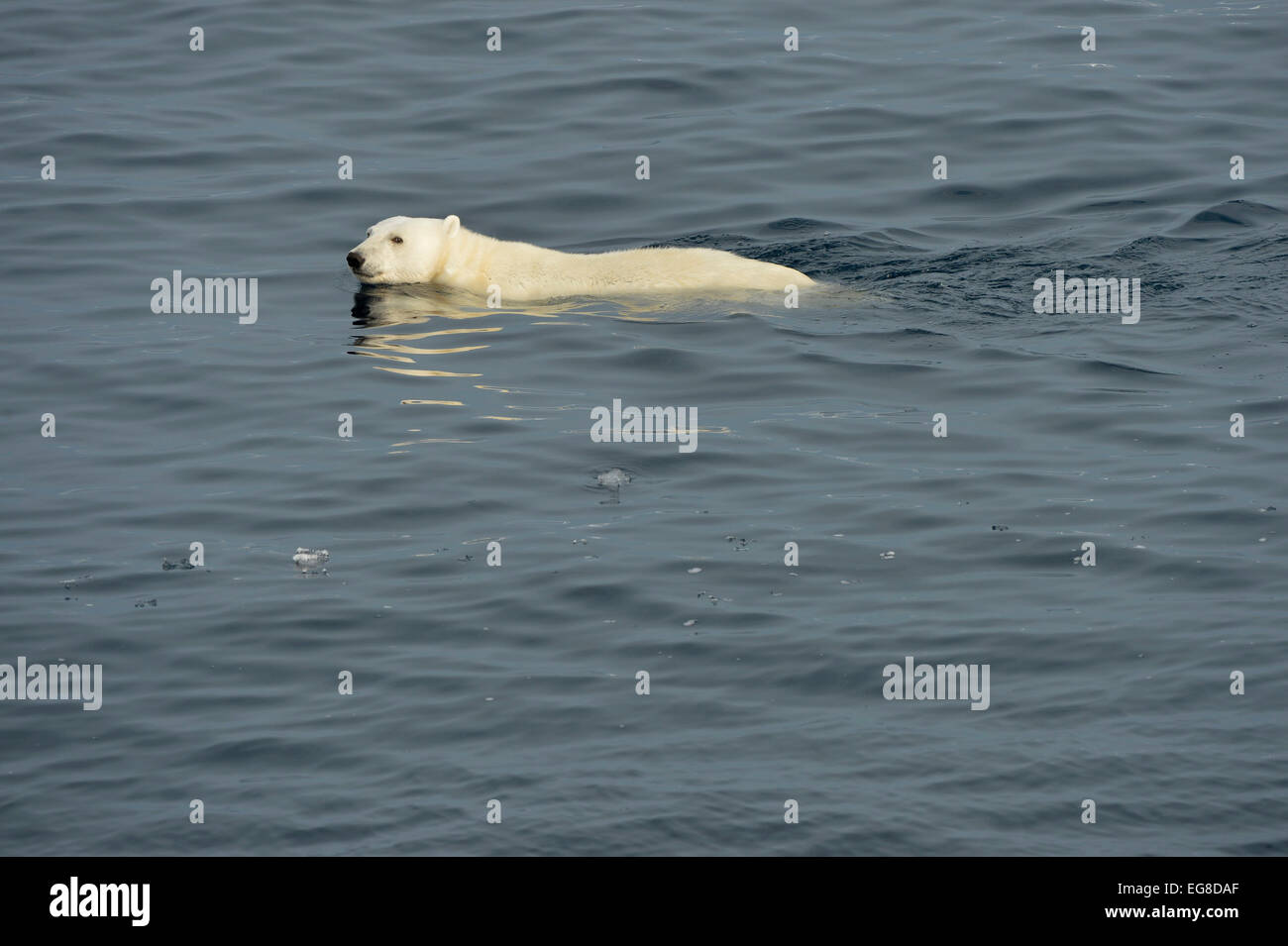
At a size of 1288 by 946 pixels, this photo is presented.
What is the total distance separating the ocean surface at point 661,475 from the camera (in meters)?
6.65

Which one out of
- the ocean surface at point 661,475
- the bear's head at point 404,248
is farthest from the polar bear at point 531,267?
the ocean surface at point 661,475

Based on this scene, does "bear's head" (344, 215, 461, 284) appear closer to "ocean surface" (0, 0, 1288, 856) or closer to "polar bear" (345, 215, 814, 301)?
"polar bear" (345, 215, 814, 301)

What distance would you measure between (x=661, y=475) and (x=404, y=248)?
16.3 ft

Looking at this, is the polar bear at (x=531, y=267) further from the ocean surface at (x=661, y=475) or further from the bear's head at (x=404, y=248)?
the ocean surface at (x=661, y=475)

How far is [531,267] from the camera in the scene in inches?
550

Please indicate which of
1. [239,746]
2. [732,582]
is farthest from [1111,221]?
[239,746]

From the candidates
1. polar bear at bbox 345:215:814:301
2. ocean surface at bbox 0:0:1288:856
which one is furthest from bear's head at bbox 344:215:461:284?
ocean surface at bbox 0:0:1288:856

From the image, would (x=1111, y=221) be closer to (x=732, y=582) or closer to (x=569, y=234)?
(x=569, y=234)

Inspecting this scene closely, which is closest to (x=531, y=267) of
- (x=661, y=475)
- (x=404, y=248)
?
(x=404, y=248)

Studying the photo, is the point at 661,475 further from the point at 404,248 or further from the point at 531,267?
the point at 404,248

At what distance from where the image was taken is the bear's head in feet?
46.1

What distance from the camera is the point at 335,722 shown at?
7250 millimetres

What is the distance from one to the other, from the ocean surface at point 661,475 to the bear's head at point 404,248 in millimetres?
322

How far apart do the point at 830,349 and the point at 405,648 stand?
5.38 metres
